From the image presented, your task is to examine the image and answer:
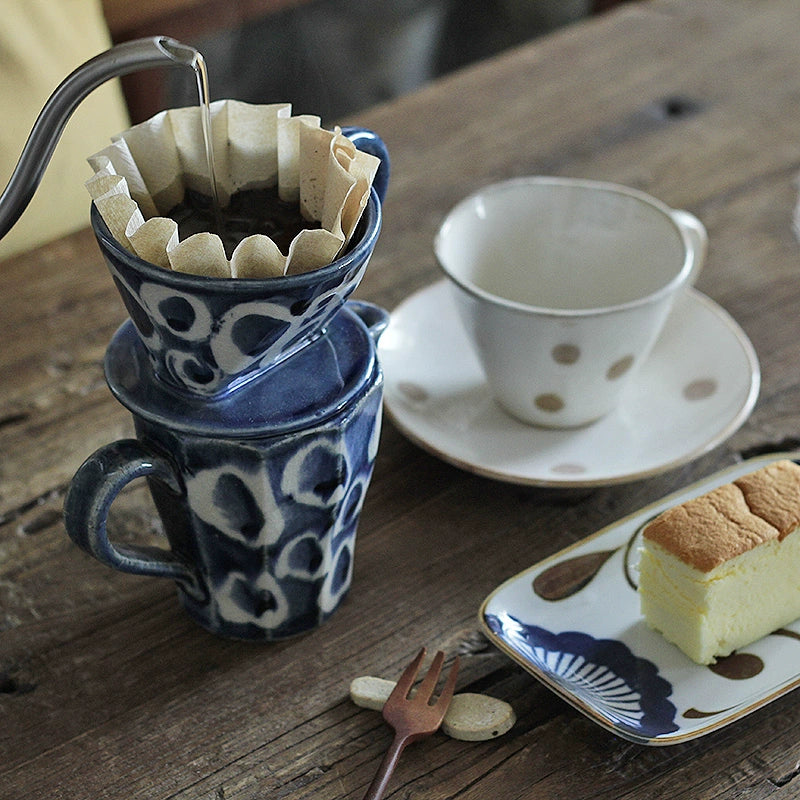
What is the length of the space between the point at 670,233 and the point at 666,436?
14 cm

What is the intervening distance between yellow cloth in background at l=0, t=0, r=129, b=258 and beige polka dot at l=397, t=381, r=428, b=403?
22.9 inches

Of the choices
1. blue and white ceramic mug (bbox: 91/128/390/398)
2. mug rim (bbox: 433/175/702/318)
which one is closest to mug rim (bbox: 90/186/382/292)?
blue and white ceramic mug (bbox: 91/128/390/398)

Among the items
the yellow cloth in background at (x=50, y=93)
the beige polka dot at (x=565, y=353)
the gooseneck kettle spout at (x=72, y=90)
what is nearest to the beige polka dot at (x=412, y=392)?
the beige polka dot at (x=565, y=353)

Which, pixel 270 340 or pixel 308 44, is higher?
pixel 270 340

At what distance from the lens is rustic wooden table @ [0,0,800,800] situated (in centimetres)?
53

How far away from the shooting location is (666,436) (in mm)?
710

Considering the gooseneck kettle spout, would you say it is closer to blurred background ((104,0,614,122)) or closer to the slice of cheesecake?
the slice of cheesecake

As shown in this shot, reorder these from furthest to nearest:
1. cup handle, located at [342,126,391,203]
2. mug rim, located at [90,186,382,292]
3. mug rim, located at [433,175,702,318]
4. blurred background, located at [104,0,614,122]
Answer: blurred background, located at [104,0,614,122] < mug rim, located at [433,175,702,318] < cup handle, located at [342,126,391,203] < mug rim, located at [90,186,382,292]

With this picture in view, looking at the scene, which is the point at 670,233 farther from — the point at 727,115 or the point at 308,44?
the point at 308,44

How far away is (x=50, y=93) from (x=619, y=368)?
0.80 meters

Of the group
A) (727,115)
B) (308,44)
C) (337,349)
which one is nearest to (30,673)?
(337,349)

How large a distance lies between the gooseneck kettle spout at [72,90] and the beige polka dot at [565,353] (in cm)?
30

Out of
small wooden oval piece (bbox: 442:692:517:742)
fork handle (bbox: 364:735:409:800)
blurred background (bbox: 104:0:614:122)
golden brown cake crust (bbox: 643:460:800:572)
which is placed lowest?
blurred background (bbox: 104:0:614:122)

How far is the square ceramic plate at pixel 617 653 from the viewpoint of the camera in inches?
20.9
